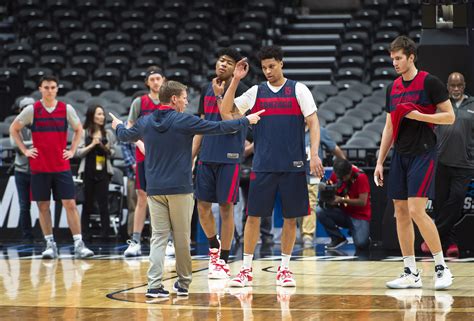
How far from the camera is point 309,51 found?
2394cm

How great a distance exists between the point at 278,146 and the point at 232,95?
597mm

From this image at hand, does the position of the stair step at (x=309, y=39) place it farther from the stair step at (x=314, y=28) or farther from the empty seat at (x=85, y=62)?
the empty seat at (x=85, y=62)

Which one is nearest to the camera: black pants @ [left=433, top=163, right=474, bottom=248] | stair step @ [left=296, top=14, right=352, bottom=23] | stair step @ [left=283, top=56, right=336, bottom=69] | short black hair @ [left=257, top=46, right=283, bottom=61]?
short black hair @ [left=257, top=46, right=283, bottom=61]

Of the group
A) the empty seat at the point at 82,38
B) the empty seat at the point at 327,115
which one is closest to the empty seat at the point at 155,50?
the empty seat at the point at 82,38

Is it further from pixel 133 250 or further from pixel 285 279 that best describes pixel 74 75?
pixel 285 279

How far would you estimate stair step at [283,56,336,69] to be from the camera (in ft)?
76.5

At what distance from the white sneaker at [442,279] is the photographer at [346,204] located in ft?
13.6

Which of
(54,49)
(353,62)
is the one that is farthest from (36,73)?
(353,62)

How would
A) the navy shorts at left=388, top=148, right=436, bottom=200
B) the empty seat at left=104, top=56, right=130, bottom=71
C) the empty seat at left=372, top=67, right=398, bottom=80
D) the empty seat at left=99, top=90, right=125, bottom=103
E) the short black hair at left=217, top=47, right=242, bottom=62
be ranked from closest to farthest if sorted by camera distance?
the navy shorts at left=388, top=148, right=436, bottom=200, the short black hair at left=217, top=47, right=242, bottom=62, the empty seat at left=99, top=90, right=125, bottom=103, the empty seat at left=372, top=67, right=398, bottom=80, the empty seat at left=104, top=56, right=130, bottom=71

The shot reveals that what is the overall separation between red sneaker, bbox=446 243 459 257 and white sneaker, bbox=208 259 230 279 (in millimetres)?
3294

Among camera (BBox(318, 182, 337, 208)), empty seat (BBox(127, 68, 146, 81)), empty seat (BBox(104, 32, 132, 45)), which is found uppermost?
empty seat (BBox(104, 32, 132, 45))

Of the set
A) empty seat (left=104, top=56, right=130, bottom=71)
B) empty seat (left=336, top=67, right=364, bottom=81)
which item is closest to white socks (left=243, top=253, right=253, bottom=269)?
empty seat (left=336, top=67, right=364, bottom=81)

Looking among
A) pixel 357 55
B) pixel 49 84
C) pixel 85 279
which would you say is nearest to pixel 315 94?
pixel 357 55

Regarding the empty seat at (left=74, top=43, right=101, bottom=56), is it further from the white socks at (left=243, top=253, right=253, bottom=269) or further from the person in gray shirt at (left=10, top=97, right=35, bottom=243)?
the white socks at (left=243, top=253, right=253, bottom=269)
